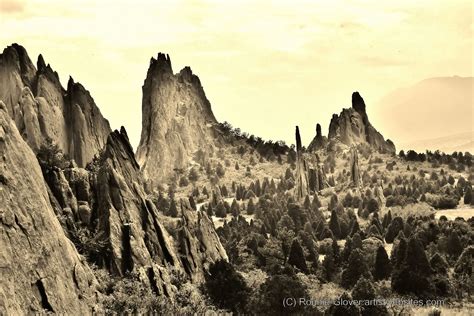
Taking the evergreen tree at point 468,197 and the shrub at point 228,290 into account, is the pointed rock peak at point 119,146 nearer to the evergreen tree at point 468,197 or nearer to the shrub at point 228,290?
the shrub at point 228,290

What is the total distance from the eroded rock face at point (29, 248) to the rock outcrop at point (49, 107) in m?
91.1

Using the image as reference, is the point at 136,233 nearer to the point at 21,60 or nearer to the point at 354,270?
the point at 354,270

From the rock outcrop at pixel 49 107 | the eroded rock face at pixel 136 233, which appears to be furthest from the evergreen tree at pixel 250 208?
the eroded rock face at pixel 136 233

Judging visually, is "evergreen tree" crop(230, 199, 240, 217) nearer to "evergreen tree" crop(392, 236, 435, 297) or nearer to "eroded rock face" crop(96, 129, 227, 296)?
"eroded rock face" crop(96, 129, 227, 296)

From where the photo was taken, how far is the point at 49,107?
156875mm

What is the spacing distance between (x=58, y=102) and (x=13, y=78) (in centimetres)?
1168

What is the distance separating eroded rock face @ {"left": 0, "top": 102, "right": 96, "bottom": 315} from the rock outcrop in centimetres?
9106

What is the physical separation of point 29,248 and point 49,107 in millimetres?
110875

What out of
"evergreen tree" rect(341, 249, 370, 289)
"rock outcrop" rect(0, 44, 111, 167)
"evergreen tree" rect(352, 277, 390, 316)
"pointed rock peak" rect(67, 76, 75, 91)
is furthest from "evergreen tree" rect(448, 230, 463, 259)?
"pointed rock peak" rect(67, 76, 75, 91)

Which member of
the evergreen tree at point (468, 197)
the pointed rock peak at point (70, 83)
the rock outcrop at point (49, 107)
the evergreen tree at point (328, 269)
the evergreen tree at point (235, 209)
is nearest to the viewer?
the evergreen tree at point (328, 269)

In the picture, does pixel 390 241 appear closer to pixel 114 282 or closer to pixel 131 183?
pixel 131 183

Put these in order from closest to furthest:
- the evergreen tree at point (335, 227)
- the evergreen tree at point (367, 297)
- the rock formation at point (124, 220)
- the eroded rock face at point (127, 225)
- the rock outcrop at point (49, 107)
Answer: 1. the rock formation at point (124, 220)
2. the eroded rock face at point (127, 225)
3. the evergreen tree at point (367, 297)
4. the evergreen tree at point (335, 227)
5. the rock outcrop at point (49, 107)

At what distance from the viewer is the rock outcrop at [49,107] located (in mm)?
148000

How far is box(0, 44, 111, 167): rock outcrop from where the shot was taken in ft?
486
